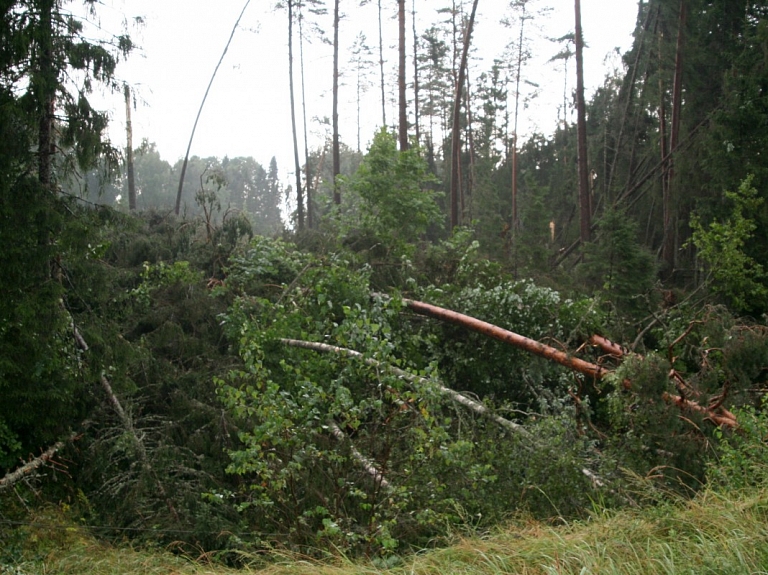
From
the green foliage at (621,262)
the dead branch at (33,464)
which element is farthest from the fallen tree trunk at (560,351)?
the green foliage at (621,262)

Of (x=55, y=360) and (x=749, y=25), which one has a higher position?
(x=749, y=25)

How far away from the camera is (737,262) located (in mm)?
11398

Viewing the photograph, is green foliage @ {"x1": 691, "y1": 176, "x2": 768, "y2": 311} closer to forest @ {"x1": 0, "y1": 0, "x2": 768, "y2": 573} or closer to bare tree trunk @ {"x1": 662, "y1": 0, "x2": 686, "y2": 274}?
forest @ {"x1": 0, "y1": 0, "x2": 768, "y2": 573}

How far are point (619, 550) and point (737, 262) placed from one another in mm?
9786

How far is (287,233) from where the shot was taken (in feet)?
45.9

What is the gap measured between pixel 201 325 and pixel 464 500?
4.79 m

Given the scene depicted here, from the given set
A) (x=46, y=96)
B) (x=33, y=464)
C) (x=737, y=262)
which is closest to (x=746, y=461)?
(x=33, y=464)

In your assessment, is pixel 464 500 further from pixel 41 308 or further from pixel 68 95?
pixel 68 95

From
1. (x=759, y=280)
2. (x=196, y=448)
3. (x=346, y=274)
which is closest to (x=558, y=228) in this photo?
(x=759, y=280)

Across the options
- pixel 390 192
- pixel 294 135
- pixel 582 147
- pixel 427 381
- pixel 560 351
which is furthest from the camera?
pixel 294 135

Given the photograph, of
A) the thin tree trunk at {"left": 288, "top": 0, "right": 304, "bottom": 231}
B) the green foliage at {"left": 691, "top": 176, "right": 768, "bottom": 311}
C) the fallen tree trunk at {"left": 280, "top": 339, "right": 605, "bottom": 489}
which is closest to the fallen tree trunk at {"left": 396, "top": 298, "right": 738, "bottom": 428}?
the fallen tree trunk at {"left": 280, "top": 339, "right": 605, "bottom": 489}

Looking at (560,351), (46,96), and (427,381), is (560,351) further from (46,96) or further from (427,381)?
(46,96)

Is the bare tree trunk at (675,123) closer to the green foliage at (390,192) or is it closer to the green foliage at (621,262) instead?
the green foliage at (621,262)

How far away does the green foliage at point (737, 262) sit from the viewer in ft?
37.1
